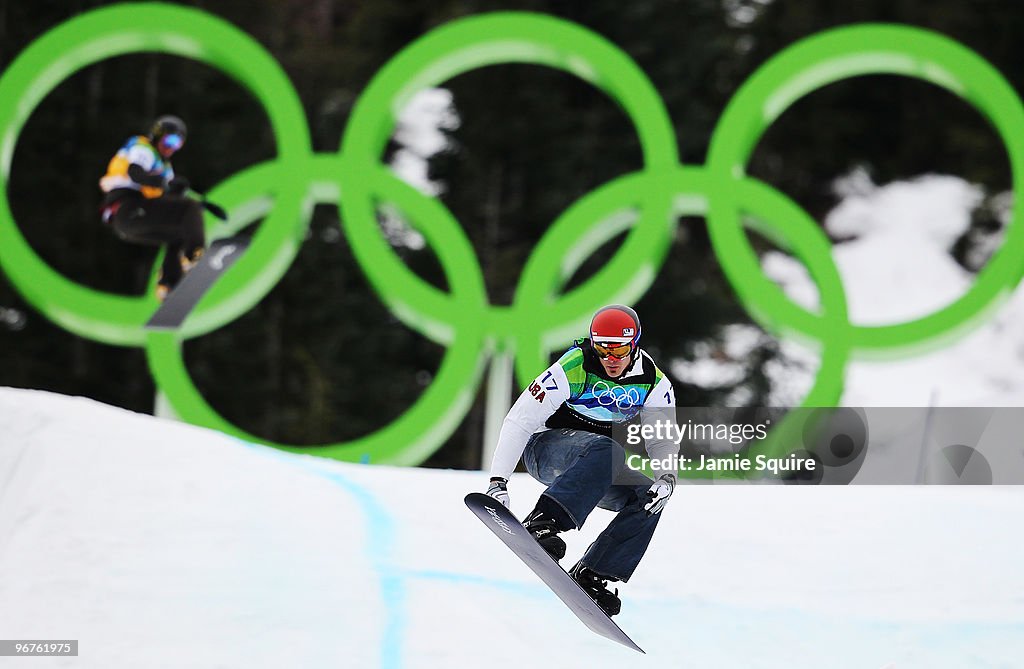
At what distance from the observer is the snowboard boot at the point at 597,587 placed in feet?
16.0

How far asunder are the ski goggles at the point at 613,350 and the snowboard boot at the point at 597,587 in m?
0.90

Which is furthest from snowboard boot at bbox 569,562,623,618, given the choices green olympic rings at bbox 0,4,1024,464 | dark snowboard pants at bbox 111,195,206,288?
dark snowboard pants at bbox 111,195,206,288

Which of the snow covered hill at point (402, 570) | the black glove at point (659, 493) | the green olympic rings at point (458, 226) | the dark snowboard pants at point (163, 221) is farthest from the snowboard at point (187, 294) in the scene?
the black glove at point (659, 493)

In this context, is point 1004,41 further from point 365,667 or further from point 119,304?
point 365,667

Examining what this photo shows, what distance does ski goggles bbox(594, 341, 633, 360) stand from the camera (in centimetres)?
470

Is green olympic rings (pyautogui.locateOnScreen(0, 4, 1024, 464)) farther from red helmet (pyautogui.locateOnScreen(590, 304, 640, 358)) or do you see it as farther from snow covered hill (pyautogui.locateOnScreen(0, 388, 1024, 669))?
red helmet (pyautogui.locateOnScreen(590, 304, 640, 358))

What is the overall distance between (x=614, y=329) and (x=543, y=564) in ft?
3.21

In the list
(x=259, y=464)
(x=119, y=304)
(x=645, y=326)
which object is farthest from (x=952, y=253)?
(x=259, y=464)

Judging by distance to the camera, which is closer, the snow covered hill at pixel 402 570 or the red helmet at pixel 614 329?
the red helmet at pixel 614 329

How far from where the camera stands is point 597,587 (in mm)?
4922

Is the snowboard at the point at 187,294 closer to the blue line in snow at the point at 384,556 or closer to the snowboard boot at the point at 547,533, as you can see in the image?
the blue line in snow at the point at 384,556

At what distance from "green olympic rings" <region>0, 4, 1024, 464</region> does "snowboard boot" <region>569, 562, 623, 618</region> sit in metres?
5.10

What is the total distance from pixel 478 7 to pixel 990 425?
12763mm

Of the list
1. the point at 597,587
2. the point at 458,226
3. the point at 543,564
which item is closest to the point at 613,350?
the point at 543,564
